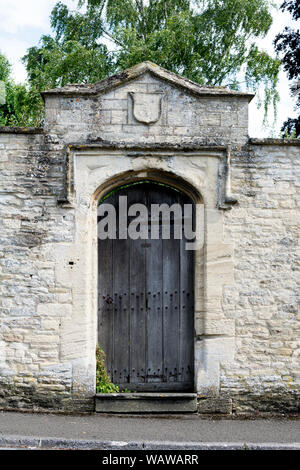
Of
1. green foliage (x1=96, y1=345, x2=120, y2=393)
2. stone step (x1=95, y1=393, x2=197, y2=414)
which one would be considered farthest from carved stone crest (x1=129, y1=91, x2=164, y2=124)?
stone step (x1=95, y1=393, x2=197, y2=414)

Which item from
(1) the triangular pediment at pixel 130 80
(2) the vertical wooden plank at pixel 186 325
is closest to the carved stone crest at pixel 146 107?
(1) the triangular pediment at pixel 130 80

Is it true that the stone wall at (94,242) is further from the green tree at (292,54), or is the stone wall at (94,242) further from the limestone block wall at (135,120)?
the green tree at (292,54)

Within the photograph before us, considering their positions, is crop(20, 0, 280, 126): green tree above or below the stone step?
above

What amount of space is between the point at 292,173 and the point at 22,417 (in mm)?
4233

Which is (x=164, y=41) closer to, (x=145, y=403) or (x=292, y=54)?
(x=292, y=54)

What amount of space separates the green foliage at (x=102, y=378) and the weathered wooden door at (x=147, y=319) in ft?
0.37

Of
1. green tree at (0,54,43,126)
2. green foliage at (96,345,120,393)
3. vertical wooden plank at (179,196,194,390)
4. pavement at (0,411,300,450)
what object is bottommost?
pavement at (0,411,300,450)

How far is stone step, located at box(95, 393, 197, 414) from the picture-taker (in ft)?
19.5

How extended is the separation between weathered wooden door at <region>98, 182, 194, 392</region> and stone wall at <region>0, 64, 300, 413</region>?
30 cm

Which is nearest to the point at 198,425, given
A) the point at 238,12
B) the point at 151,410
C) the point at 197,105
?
the point at 151,410

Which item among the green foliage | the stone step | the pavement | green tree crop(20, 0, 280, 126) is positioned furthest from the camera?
green tree crop(20, 0, 280, 126)

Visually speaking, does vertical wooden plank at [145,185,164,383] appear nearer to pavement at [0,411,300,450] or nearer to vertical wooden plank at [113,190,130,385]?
vertical wooden plank at [113,190,130,385]

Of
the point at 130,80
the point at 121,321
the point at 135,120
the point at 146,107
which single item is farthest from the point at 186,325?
the point at 130,80

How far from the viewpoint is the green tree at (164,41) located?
16.4m
